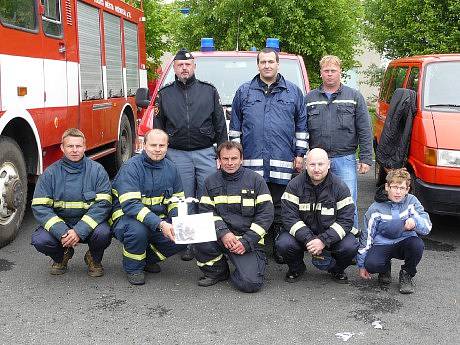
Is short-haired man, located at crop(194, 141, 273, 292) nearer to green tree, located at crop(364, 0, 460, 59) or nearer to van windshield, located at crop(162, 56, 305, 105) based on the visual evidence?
van windshield, located at crop(162, 56, 305, 105)

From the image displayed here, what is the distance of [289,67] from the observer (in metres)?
6.84

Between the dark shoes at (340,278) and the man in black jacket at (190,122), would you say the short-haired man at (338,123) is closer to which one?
the dark shoes at (340,278)

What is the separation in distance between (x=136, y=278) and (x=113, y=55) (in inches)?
209

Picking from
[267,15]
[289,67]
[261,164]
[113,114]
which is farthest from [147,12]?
[261,164]

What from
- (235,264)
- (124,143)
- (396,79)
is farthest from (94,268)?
(124,143)

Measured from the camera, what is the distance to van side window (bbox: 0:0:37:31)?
538 centimetres

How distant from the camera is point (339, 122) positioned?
204 inches

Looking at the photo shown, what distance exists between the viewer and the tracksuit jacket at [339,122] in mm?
5191

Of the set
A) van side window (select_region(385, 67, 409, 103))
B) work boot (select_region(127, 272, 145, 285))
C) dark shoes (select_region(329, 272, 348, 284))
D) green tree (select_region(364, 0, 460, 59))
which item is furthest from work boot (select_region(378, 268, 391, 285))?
green tree (select_region(364, 0, 460, 59))

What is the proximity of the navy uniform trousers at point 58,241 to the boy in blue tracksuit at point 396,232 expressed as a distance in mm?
2012

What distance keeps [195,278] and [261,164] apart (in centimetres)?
109

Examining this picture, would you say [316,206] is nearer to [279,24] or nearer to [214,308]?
[214,308]

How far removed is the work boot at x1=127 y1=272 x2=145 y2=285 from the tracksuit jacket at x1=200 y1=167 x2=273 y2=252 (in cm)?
70

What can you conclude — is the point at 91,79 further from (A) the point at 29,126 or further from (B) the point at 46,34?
(A) the point at 29,126
